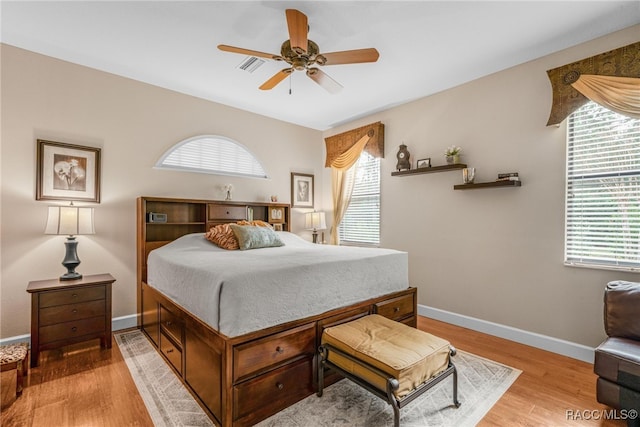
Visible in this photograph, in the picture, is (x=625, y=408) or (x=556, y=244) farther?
(x=556, y=244)

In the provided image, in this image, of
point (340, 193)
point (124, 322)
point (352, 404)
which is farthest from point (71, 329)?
point (340, 193)

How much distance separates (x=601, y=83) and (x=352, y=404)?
323 cm

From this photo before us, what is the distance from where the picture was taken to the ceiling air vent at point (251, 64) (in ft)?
9.71

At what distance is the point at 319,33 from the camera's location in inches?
101

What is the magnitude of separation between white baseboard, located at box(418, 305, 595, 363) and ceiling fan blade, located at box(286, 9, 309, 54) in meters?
3.29

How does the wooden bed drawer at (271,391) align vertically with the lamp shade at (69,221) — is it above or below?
below

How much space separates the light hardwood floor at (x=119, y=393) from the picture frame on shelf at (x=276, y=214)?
2.37 m

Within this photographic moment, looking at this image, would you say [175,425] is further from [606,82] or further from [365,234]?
[606,82]

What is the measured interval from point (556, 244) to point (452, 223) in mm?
1021

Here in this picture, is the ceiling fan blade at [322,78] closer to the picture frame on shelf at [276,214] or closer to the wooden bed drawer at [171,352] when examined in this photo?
the picture frame on shelf at [276,214]

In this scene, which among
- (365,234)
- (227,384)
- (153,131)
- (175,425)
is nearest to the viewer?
(227,384)

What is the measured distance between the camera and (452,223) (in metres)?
3.55

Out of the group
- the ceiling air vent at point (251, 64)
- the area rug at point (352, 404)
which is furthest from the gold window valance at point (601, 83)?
the ceiling air vent at point (251, 64)

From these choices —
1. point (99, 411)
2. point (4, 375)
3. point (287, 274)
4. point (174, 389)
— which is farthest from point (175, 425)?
point (4, 375)
